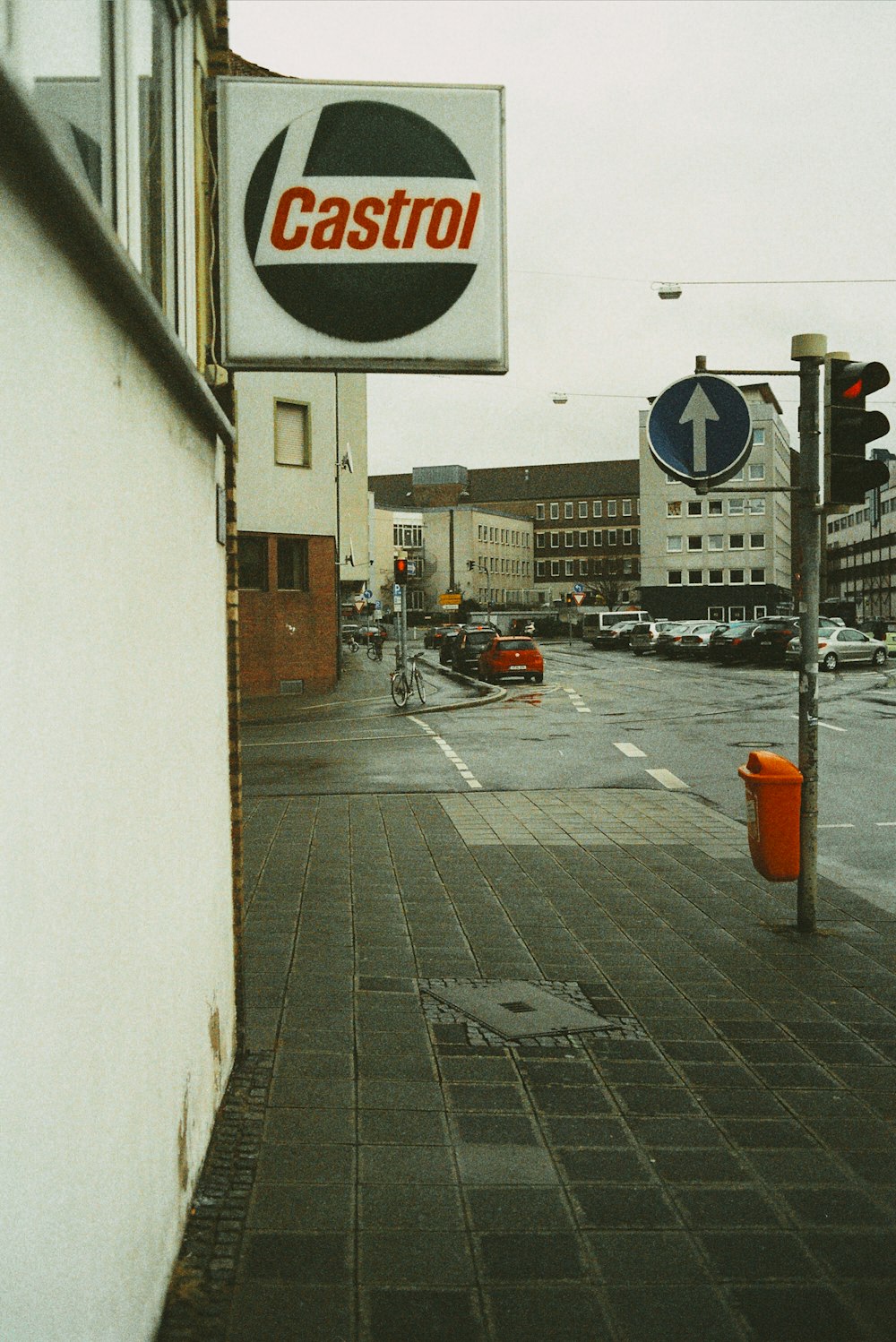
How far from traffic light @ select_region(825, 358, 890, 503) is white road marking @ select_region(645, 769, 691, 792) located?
7419 mm

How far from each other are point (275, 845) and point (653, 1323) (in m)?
7.44

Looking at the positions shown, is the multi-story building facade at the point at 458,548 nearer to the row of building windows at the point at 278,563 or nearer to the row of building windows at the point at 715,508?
the row of building windows at the point at 715,508

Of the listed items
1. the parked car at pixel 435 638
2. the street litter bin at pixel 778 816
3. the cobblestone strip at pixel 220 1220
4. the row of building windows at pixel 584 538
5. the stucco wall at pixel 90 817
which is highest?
the row of building windows at pixel 584 538

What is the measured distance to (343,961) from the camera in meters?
6.73

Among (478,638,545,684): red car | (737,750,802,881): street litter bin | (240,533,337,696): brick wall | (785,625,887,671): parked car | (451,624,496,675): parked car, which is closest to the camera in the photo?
(737,750,802,881): street litter bin

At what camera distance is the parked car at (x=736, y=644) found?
4800cm

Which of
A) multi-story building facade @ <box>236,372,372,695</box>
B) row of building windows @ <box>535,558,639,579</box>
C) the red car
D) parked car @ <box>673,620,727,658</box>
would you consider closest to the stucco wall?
multi-story building facade @ <box>236,372,372,695</box>

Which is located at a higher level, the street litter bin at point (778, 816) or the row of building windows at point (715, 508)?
the row of building windows at point (715, 508)

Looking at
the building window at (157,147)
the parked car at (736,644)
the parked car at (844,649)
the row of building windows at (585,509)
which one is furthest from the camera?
the row of building windows at (585,509)

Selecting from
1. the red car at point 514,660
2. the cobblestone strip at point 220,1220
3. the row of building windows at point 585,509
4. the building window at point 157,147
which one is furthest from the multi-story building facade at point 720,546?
the building window at point 157,147

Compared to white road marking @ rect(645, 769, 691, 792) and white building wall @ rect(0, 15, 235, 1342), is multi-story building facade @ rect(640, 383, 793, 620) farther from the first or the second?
white building wall @ rect(0, 15, 235, 1342)

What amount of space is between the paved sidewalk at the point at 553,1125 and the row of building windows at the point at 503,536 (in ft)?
424

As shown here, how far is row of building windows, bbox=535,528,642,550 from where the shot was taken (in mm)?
143375

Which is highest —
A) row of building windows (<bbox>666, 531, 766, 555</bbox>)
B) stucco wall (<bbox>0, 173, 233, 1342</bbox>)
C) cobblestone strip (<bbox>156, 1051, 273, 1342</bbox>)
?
row of building windows (<bbox>666, 531, 766, 555</bbox>)
